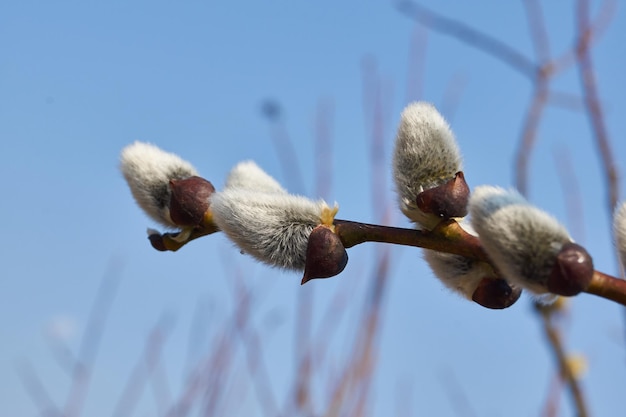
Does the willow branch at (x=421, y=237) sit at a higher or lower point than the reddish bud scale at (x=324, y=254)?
higher

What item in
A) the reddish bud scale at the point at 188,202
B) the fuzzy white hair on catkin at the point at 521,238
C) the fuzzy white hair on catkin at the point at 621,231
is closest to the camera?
the fuzzy white hair on catkin at the point at 521,238

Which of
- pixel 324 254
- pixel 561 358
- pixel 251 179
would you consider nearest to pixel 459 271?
pixel 324 254

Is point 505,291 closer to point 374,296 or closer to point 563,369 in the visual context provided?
point 563,369

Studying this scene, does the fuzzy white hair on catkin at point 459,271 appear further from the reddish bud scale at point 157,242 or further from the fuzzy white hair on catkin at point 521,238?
the reddish bud scale at point 157,242

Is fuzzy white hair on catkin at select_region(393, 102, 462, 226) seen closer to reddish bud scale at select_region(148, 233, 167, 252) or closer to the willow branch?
the willow branch

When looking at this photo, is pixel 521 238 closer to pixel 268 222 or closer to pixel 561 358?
pixel 268 222

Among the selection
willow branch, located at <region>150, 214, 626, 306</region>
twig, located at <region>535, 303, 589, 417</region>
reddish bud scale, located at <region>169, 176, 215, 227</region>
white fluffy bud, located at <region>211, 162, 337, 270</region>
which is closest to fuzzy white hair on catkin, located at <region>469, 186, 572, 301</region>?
willow branch, located at <region>150, 214, 626, 306</region>

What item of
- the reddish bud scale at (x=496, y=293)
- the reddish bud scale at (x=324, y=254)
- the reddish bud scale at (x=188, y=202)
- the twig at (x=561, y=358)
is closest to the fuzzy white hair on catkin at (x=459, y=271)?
the reddish bud scale at (x=496, y=293)
